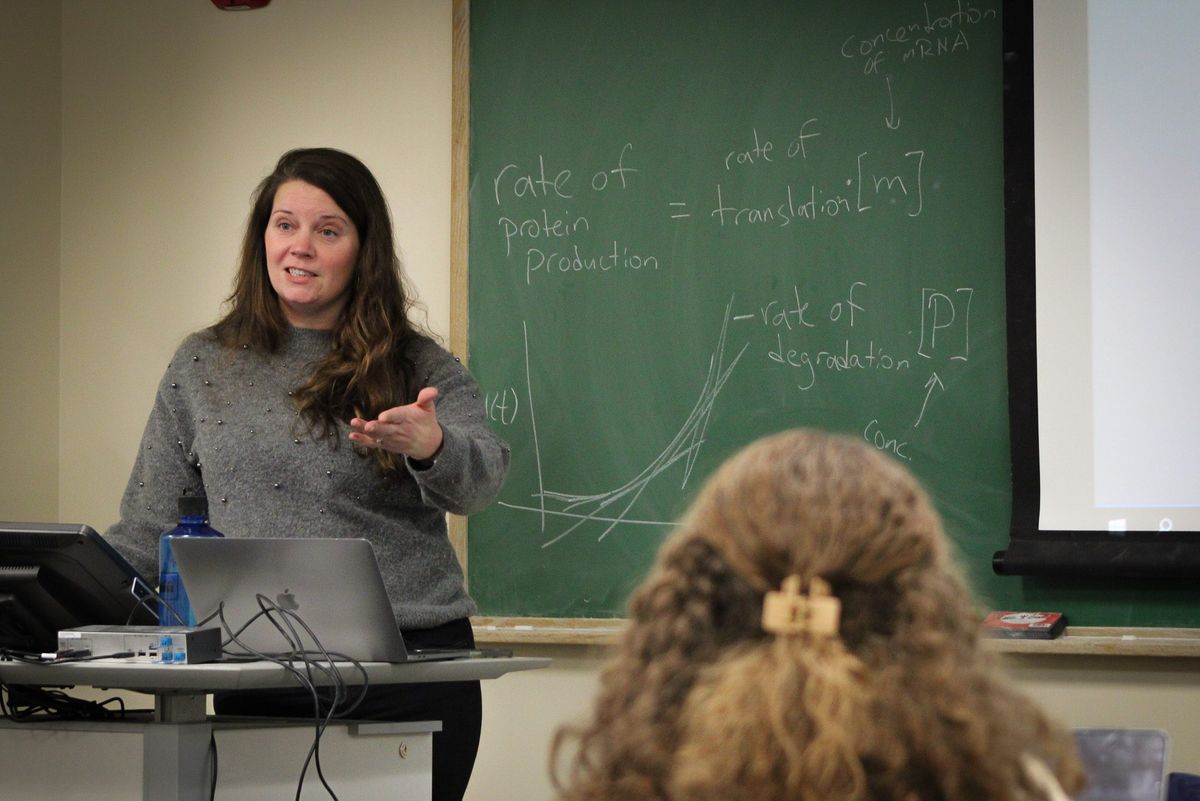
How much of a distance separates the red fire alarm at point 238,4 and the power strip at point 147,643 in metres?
2.25

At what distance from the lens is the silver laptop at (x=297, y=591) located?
1604 millimetres

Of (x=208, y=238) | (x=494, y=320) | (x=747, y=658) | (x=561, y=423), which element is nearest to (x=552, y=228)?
(x=494, y=320)

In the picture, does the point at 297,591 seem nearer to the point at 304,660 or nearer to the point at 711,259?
the point at 304,660

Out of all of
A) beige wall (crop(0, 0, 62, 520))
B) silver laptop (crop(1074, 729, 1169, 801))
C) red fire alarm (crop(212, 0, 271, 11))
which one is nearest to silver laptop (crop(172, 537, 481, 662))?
silver laptop (crop(1074, 729, 1169, 801))

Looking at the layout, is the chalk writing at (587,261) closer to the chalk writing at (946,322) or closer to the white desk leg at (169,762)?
the chalk writing at (946,322)

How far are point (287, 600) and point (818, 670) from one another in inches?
39.5

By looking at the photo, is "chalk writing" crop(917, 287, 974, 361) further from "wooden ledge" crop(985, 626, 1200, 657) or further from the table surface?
the table surface

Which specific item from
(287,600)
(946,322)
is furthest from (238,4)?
(287,600)

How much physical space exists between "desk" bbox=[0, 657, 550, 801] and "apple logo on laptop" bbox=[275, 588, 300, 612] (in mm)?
75

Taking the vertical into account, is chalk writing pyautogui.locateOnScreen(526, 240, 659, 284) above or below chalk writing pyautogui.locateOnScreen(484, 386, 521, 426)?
above

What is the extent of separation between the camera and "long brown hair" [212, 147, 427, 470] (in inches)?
82.3

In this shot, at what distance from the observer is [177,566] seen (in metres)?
1.79

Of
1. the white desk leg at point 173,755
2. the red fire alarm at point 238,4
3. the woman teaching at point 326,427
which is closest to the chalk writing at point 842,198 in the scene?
the woman teaching at point 326,427

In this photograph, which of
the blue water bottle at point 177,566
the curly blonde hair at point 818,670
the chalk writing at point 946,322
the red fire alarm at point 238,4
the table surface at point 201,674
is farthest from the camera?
the red fire alarm at point 238,4
